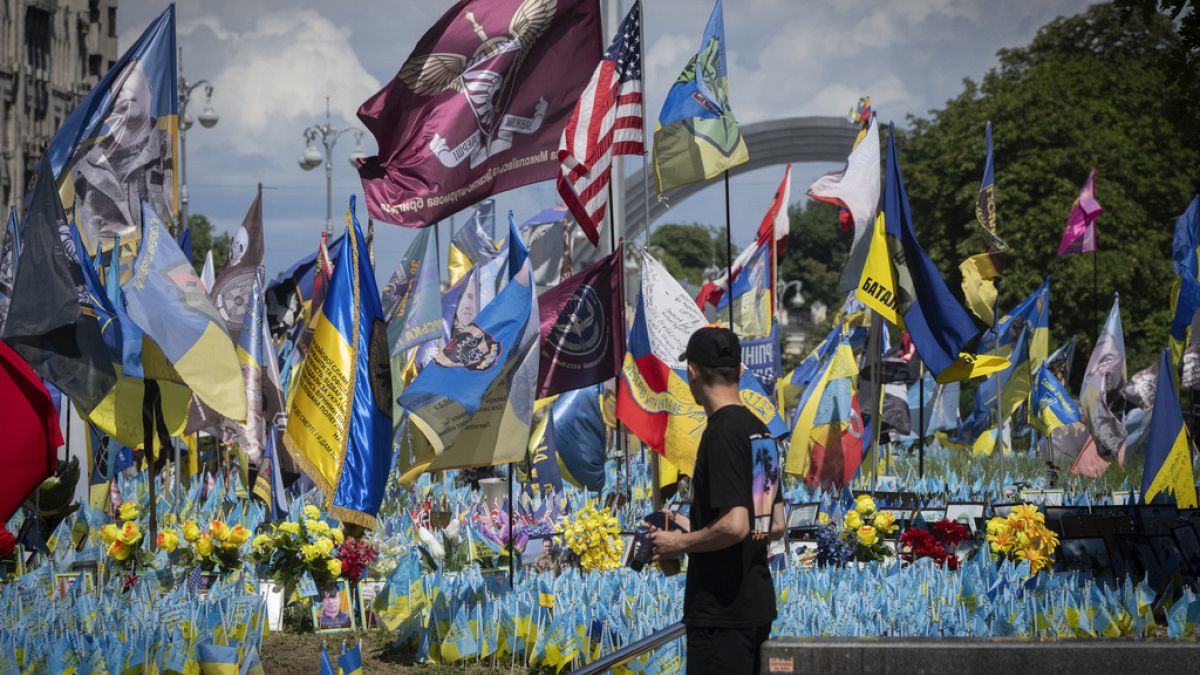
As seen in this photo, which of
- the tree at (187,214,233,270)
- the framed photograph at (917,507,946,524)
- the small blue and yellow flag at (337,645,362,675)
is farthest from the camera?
the tree at (187,214,233,270)

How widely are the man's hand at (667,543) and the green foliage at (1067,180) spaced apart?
33.8 meters

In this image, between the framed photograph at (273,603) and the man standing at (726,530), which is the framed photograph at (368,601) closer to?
the framed photograph at (273,603)

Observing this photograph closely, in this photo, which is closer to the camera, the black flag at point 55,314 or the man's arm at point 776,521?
the man's arm at point 776,521

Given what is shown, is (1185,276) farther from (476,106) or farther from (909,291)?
(476,106)

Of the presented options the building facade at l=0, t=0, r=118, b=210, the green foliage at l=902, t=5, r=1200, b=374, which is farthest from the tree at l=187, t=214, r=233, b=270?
the green foliage at l=902, t=5, r=1200, b=374

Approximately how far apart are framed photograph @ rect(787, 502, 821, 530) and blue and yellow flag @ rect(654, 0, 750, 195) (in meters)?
2.83

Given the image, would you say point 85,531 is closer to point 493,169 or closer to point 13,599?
point 13,599

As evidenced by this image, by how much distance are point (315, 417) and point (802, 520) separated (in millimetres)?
4379

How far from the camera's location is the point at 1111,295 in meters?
38.8

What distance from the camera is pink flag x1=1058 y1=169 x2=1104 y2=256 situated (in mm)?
25656

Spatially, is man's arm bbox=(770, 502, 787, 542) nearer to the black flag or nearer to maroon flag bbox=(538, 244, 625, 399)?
maroon flag bbox=(538, 244, 625, 399)

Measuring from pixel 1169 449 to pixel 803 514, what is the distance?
2.83 metres

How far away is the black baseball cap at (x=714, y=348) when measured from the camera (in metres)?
4.80

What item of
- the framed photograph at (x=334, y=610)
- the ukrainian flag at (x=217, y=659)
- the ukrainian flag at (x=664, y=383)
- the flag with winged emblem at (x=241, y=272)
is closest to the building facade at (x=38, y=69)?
the flag with winged emblem at (x=241, y=272)
